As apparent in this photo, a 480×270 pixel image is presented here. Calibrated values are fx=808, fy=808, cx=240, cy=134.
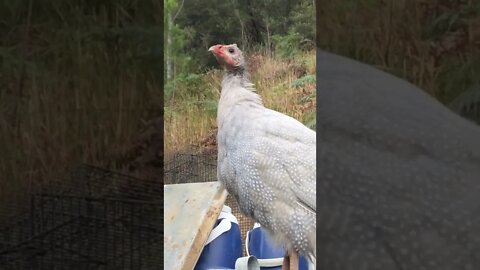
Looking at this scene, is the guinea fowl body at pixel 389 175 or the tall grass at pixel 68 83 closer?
the guinea fowl body at pixel 389 175

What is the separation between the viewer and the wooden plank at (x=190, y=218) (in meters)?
4.18

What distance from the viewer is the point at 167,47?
4359mm

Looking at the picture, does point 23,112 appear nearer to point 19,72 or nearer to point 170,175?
point 19,72

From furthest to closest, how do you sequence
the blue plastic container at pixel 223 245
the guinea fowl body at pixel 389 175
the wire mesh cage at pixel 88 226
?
the wire mesh cage at pixel 88 226 < the blue plastic container at pixel 223 245 < the guinea fowl body at pixel 389 175

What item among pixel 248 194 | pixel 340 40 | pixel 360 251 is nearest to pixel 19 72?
pixel 248 194

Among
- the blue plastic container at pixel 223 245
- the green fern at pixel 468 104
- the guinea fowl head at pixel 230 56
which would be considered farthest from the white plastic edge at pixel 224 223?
the green fern at pixel 468 104

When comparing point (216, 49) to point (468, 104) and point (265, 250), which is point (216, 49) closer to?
point (265, 250)

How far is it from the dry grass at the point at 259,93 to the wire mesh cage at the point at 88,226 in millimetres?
369

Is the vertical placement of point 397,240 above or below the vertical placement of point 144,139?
below

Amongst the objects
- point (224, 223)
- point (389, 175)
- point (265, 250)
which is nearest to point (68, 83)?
point (224, 223)

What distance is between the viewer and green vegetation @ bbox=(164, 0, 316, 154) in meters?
4.07

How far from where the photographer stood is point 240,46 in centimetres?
415

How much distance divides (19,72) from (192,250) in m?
1.50

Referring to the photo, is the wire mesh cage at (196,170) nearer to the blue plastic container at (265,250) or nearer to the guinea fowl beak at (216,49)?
the blue plastic container at (265,250)
